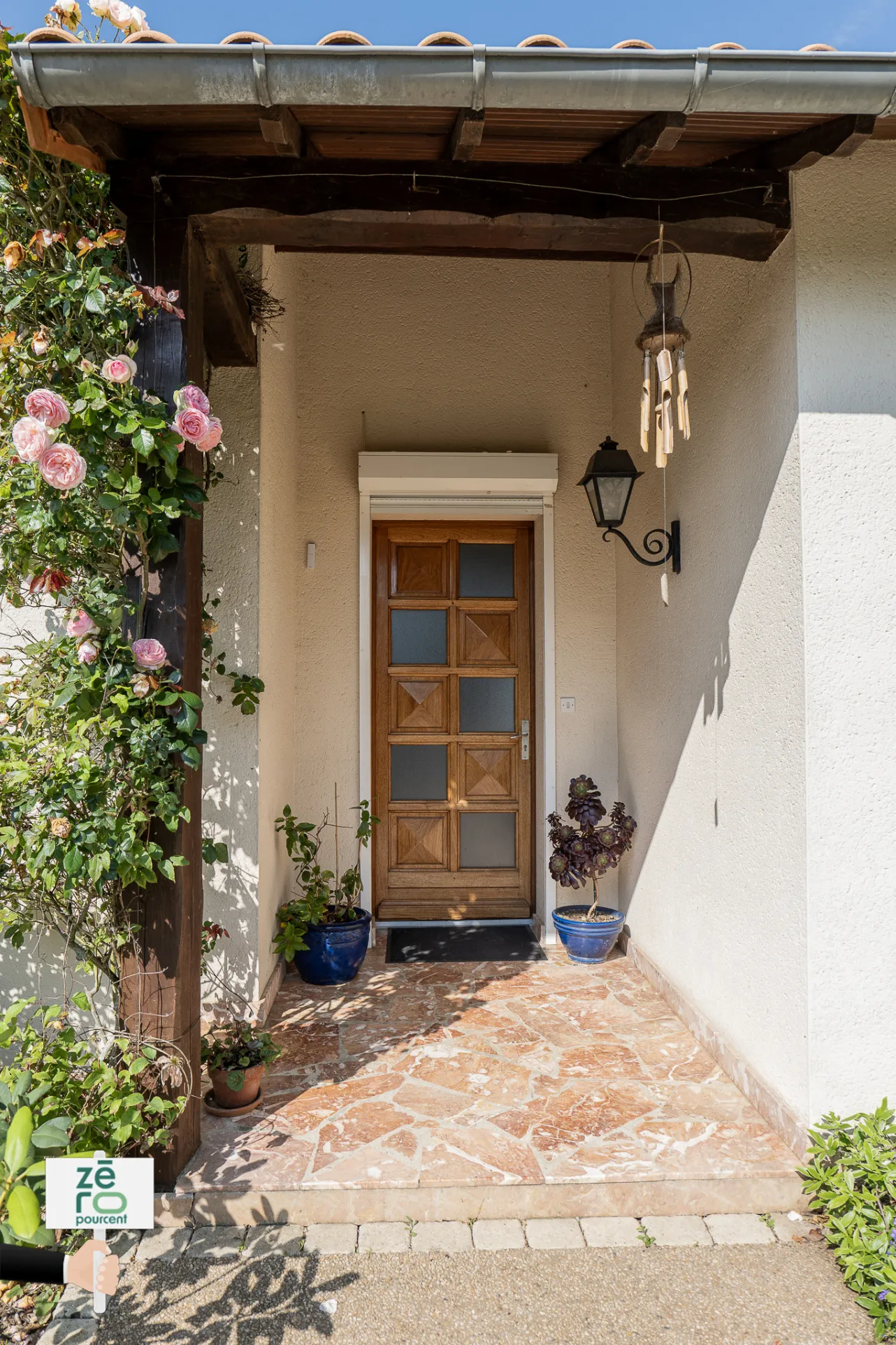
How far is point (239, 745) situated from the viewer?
11.3 ft

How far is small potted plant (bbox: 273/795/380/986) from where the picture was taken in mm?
3889

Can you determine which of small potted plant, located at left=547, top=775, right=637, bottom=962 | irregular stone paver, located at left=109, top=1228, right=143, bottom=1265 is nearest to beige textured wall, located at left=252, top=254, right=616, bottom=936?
small potted plant, located at left=547, top=775, right=637, bottom=962

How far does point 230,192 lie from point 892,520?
2194 millimetres

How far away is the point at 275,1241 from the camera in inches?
89.2

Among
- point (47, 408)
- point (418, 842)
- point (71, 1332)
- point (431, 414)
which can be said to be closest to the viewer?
point (71, 1332)

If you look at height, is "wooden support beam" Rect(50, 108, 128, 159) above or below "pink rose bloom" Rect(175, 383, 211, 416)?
above

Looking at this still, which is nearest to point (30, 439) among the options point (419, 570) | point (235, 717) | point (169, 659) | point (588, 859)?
point (169, 659)

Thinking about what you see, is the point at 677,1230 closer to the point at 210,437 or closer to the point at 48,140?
the point at 210,437

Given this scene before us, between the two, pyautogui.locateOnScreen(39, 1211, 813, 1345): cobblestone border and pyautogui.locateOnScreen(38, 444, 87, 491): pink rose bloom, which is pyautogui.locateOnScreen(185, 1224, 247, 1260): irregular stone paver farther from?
pyautogui.locateOnScreen(38, 444, 87, 491): pink rose bloom

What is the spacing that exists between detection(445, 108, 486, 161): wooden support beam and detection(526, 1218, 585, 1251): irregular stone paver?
294 centimetres

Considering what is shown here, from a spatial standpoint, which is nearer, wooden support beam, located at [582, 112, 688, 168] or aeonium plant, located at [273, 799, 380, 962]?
wooden support beam, located at [582, 112, 688, 168]

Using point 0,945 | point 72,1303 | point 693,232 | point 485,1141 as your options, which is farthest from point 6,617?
point 693,232

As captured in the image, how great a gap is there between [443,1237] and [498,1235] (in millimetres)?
150

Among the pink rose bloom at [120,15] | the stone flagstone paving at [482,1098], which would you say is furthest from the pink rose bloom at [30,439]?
the stone flagstone paving at [482,1098]
